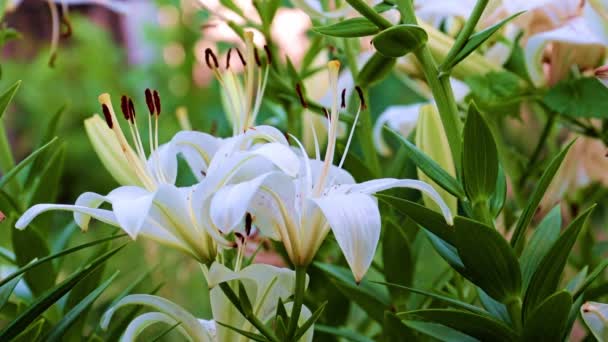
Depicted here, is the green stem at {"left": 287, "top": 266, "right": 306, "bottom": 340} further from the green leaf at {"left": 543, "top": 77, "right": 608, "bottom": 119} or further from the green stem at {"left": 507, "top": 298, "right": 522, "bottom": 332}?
the green leaf at {"left": 543, "top": 77, "right": 608, "bottom": 119}

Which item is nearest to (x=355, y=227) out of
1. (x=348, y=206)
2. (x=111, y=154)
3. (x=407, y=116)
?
(x=348, y=206)

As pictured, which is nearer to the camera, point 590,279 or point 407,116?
point 590,279

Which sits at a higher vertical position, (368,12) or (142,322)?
(368,12)

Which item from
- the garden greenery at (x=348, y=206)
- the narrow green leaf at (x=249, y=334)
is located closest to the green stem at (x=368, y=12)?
the garden greenery at (x=348, y=206)

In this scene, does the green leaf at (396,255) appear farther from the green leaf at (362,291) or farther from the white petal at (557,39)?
the white petal at (557,39)

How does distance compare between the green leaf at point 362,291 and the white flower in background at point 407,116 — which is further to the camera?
the white flower in background at point 407,116

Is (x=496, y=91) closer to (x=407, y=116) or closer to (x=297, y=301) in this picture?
(x=407, y=116)
